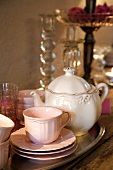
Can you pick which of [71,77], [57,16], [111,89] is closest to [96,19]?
[57,16]

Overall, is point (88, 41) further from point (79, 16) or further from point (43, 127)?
point (43, 127)

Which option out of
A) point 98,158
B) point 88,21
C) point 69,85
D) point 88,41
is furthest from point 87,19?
point 98,158

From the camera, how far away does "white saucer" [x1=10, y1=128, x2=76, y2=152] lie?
26.0 inches

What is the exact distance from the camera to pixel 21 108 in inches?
33.5

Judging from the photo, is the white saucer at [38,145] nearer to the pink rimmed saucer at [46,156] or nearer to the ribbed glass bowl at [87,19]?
the pink rimmed saucer at [46,156]

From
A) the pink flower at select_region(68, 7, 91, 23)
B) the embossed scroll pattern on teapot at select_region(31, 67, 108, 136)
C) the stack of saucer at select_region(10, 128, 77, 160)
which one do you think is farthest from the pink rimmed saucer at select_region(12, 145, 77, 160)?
the pink flower at select_region(68, 7, 91, 23)

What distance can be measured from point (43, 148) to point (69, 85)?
17cm

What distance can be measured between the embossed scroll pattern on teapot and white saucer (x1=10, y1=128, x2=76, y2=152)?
0.14 feet

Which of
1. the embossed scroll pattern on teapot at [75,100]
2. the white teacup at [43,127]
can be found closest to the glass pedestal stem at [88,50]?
the embossed scroll pattern on teapot at [75,100]

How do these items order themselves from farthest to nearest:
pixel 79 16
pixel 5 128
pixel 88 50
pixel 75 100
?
pixel 88 50 → pixel 79 16 → pixel 75 100 → pixel 5 128

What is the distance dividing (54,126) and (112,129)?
0.24 meters

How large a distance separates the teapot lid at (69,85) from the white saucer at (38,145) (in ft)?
0.32

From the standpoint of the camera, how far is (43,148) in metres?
0.66

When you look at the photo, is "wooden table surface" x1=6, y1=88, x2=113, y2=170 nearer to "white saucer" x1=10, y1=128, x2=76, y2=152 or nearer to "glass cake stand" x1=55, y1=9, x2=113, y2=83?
"white saucer" x1=10, y1=128, x2=76, y2=152
